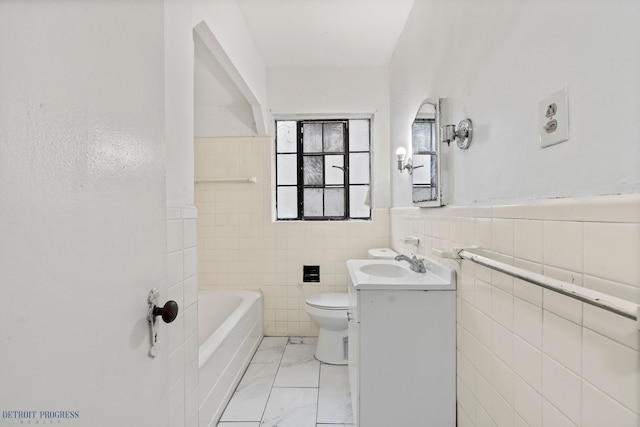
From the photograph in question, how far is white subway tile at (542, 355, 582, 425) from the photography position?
0.70 m

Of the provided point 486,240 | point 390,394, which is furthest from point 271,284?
point 486,240

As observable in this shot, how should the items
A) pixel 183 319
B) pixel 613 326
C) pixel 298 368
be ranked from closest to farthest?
pixel 613 326 < pixel 183 319 < pixel 298 368

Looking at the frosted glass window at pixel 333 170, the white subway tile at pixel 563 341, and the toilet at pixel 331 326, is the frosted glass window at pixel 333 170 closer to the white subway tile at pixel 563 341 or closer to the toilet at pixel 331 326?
the toilet at pixel 331 326

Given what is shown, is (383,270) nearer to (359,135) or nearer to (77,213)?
(359,135)

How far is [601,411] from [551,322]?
192 millimetres

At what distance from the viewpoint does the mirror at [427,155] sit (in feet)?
5.16

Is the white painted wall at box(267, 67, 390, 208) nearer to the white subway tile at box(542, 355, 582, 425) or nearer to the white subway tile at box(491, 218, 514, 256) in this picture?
the white subway tile at box(491, 218, 514, 256)

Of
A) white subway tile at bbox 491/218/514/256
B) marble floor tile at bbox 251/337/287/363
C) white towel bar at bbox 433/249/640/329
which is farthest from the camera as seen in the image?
marble floor tile at bbox 251/337/287/363

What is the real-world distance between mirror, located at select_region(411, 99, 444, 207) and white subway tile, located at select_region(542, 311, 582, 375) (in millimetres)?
811

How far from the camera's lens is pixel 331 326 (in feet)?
7.36

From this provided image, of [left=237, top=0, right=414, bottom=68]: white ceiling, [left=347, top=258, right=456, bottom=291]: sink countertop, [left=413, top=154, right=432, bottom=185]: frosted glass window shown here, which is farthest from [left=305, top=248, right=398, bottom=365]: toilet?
[left=237, top=0, right=414, bottom=68]: white ceiling

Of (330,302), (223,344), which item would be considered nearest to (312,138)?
(330,302)

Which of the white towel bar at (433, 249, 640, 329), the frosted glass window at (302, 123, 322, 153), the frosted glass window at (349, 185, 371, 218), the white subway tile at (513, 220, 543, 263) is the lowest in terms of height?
the white towel bar at (433, 249, 640, 329)

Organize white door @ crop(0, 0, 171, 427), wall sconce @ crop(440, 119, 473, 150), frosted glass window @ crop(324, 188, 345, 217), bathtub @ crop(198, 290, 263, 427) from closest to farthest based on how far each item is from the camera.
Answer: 1. white door @ crop(0, 0, 171, 427)
2. wall sconce @ crop(440, 119, 473, 150)
3. bathtub @ crop(198, 290, 263, 427)
4. frosted glass window @ crop(324, 188, 345, 217)
